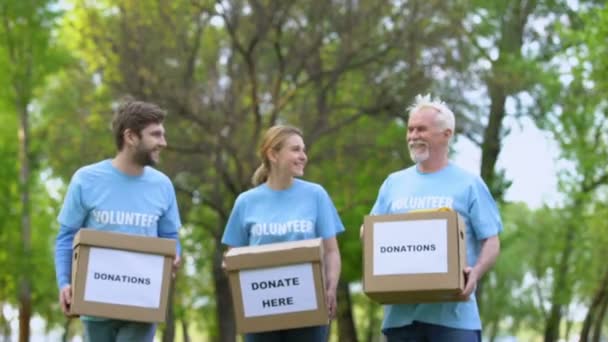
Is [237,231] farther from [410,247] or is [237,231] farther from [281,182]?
[410,247]

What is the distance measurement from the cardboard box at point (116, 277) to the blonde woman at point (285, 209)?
0.70 meters

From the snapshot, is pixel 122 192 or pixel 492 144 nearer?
pixel 122 192

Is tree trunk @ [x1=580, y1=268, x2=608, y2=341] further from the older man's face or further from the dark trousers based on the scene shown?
the older man's face

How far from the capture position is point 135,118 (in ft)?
19.9

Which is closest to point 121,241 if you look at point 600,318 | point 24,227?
point 24,227

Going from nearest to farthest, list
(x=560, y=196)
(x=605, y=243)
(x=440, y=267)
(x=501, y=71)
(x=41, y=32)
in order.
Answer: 1. (x=440, y=267)
2. (x=501, y=71)
3. (x=41, y=32)
4. (x=605, y=243)
5. (x=560, y=196)

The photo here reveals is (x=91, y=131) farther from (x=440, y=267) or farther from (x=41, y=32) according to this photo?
(x=440, y=267)

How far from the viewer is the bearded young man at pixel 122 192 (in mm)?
6023

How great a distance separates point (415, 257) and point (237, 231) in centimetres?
130

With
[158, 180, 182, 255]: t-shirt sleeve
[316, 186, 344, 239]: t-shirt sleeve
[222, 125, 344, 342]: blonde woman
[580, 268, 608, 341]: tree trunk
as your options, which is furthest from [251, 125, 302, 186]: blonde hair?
[580, 268, 608, 341]: tree trunk

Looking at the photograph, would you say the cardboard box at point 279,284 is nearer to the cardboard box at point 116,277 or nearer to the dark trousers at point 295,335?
the dark trousers at point 295,335

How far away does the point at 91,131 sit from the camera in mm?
22156

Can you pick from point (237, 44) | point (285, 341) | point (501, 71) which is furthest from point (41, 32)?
point (285, 341)

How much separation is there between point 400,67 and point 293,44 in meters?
2.05
